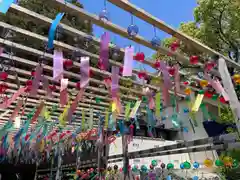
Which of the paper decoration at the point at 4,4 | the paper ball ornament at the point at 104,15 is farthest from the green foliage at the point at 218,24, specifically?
the paper decoration at the point at 4,4

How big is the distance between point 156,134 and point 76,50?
11308 mm

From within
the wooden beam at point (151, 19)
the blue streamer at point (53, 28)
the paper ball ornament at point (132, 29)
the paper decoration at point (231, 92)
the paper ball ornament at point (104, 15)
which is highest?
the wooden beam at point (151, 19)

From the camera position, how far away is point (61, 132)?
7918mm

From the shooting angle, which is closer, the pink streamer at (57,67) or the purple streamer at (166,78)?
the pink streamer at (57,67)

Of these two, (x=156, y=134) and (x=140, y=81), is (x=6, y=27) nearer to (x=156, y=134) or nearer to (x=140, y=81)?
(x=140, y=81)

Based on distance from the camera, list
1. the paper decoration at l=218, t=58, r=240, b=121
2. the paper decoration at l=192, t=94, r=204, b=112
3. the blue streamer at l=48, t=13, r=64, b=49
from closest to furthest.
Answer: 1. the blue streamer at l=48, t=13, r=64, b=49
2. the paper decoration at l=218, t=58, r=240, b=121
3. the paper decoration at l=192, t=94, r=204, b=112

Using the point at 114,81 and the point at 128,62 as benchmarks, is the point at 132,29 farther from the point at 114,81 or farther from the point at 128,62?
the point at 114,81

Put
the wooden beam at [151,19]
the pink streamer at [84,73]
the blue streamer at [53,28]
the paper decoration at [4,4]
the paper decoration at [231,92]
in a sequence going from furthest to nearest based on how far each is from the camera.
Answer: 1. the pink streamer at [84,73]
2. the wooden beam at [151,19]
3. the paper decoration at [231,92]
4. the blue streamer at [53,28]
5. the paper decoration at [4,4]

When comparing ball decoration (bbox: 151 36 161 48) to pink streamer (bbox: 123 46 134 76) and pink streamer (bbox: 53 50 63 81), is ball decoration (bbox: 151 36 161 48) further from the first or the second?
pink streamer (bbox: 53 50 63 81)

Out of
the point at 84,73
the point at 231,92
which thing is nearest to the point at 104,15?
the point at 84,73

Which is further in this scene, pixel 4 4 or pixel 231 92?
pixel 231 92

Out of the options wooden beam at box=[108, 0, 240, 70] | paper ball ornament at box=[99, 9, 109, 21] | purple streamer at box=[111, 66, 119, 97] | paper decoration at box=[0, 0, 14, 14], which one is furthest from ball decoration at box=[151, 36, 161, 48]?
paper decoration at box=[0, 0, 14, 14]

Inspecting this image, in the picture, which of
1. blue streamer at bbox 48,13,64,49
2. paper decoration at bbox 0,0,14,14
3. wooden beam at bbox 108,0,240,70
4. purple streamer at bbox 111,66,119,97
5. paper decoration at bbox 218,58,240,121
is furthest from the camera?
purple streamer at bbox 111,66,119,97

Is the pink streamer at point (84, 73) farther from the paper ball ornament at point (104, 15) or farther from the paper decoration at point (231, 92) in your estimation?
the paper decoration at point (231, 92)
